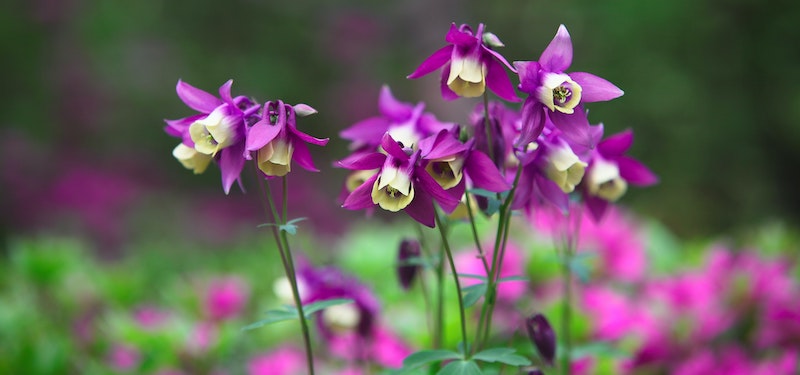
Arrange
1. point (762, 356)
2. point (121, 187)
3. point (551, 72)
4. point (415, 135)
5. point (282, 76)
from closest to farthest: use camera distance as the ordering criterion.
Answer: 1. point (551, 72)
2. point (415, 135)
3. point (762, 356)
4. point (121, 187)
5. point (282, 76)

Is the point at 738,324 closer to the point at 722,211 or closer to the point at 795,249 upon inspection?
the point at 795,249

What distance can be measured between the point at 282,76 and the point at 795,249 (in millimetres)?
2819

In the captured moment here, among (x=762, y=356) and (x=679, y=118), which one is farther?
(x=679, y=118)

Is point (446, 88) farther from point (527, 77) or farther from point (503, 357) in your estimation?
point (503, 357)

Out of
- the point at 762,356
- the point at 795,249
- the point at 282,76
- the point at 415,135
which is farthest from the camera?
the point at 282,76

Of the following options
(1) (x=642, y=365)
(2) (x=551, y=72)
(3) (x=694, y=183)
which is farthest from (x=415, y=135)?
(3) (x=694, y=183)

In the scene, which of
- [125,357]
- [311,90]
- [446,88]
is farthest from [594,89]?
[311,90]

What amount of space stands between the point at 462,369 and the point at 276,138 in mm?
299

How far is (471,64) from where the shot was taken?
70 centimetres

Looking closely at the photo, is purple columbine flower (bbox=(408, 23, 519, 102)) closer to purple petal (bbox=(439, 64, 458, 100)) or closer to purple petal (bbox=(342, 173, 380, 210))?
purple petal (bbox=(439, 64, 458, 100))

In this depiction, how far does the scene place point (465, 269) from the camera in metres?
1.40

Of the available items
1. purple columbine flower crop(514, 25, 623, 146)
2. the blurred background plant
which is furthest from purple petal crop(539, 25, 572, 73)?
the blurred background plant

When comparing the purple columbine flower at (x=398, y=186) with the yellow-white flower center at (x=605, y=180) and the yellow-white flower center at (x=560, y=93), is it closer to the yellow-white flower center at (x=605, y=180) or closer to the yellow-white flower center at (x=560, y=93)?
the yellow-white flower center at (x=560, y=93)

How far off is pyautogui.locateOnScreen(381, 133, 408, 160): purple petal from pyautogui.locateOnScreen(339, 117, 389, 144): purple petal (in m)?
0.20
